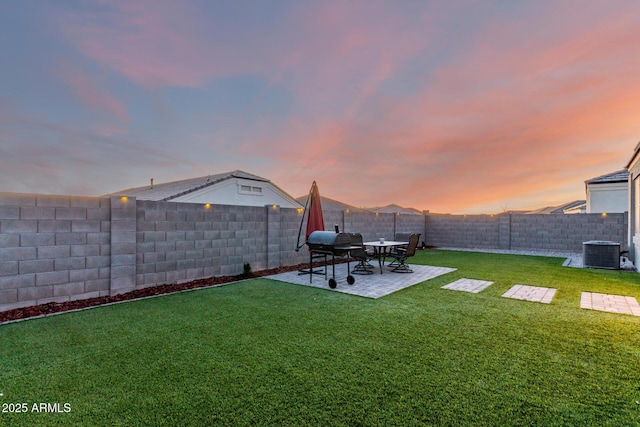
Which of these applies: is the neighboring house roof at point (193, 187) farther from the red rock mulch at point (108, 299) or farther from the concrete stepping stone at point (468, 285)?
the concrete stepping stone at point (468, 285)

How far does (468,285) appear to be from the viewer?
6.15m

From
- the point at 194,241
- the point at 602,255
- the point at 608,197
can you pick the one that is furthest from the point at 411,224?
the point at 608,197

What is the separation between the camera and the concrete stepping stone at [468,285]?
5785mm

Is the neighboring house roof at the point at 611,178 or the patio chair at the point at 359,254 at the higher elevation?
the neighboring house roof at the point at 611,178

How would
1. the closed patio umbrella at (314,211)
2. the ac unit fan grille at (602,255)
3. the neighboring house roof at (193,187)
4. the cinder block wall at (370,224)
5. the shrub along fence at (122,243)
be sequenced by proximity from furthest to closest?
the neighboring house roof at (193,187) → the cinder block wall at (370,224) → the ac unit fan grille at (602,255) → the closed patio umbrella at (314,211) → the shrub along fence at (122,243)

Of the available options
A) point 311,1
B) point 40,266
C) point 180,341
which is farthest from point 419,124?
point 40,266

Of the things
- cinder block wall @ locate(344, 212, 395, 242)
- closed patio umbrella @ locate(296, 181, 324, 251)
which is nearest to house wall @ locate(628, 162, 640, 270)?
cinder block wall @ locate(344, 212, 395, 242)

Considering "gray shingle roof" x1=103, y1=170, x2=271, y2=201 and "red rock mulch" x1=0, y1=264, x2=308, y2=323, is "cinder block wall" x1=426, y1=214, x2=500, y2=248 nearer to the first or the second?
"gray shingle roof" x1=103, y1=170, x2=271, y2=201

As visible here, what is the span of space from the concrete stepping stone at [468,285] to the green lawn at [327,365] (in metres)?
1.03

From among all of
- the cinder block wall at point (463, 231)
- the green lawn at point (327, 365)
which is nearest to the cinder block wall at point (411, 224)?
the cinder block wall at point (463, 231)

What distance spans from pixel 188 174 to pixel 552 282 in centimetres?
1613

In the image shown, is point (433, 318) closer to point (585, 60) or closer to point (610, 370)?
point (610, 370)

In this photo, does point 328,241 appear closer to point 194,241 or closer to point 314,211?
point 314,211

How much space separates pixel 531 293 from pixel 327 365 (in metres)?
4.91
